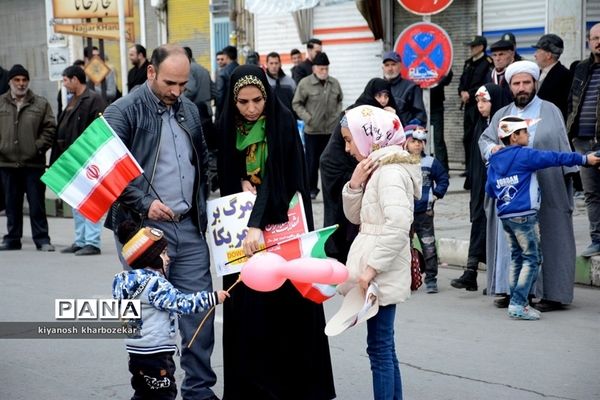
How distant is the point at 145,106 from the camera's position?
5918 millimetres

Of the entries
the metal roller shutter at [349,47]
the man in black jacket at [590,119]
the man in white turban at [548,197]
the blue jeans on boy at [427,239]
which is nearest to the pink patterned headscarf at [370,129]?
the man in white turban at [548,197]

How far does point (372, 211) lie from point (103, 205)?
133 cm

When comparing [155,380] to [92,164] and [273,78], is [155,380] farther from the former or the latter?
[273,78]

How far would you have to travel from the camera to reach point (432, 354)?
24.5 feet

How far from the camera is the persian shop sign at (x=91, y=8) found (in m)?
17.6

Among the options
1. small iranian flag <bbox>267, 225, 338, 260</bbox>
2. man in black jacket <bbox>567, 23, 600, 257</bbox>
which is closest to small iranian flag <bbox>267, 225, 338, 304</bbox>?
small iranian flag <bbox>267, 225, 338, 260</bbox>

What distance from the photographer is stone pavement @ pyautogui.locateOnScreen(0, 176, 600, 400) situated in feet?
21.8

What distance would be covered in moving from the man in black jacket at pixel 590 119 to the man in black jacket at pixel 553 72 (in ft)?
4.28

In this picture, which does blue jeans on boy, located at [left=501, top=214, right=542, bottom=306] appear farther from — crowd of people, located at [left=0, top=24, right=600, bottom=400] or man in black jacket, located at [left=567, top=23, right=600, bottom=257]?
man in black jacket, located at [left=567, top=23, right=600, bottom=257]

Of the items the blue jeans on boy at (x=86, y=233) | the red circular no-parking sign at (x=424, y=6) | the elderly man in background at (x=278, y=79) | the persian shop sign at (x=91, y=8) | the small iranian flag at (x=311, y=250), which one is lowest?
the blue jeans on boy at (x=86, y=233)

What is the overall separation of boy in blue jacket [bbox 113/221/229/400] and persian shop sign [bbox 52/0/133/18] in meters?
13.0

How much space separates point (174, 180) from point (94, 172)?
1.64 ft

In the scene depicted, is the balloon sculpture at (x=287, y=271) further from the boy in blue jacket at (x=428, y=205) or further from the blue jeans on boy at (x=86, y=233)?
the blue jeans on boy at (x=86, y=233)

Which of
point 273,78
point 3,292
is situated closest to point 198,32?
point 273,78
